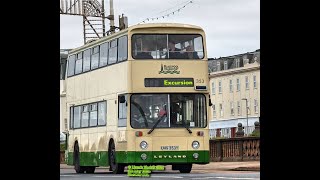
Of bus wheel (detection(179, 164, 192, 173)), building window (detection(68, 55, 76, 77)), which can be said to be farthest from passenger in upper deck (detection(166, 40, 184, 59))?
building window (detection(68, 55, 76, 77))

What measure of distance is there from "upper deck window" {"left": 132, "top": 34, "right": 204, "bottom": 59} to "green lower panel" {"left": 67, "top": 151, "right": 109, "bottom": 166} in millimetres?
3902

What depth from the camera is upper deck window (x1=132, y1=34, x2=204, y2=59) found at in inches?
1043

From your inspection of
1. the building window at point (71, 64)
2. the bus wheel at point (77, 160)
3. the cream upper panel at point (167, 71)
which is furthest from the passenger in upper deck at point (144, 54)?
the bus wheel at point (77, 160)

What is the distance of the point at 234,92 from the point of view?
102625mm

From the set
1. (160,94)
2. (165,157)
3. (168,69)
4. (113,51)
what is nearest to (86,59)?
(113,51)

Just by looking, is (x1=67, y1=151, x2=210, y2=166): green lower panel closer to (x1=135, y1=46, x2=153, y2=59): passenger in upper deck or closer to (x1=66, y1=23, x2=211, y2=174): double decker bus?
(x1=66, y1=23, x2=211, y2=174): double decker bus

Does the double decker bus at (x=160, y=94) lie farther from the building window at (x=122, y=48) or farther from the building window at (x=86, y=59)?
the building window at (x=86, y=59)

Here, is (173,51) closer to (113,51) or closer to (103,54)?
(113,51)

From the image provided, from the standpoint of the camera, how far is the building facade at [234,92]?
324 ft

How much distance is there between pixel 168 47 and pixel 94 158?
5.23m

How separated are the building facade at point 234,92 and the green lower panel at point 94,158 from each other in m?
64.1
